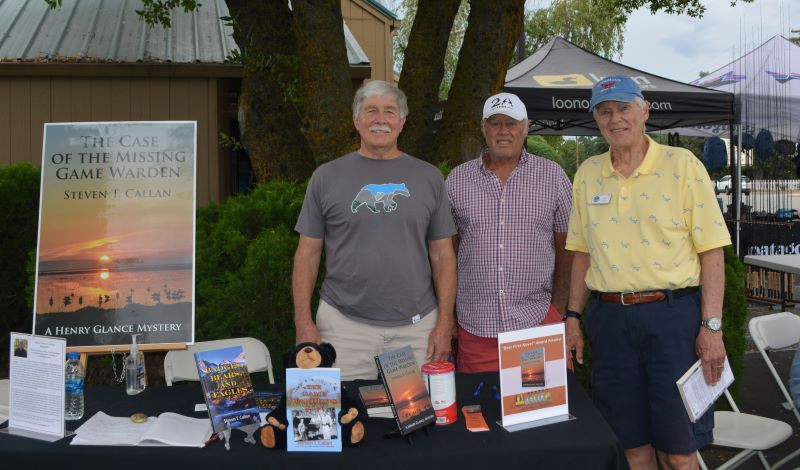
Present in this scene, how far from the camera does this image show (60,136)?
330cm

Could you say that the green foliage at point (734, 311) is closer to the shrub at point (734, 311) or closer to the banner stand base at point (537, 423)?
the shrub at point (734, 311)

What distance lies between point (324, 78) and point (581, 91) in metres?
3.96

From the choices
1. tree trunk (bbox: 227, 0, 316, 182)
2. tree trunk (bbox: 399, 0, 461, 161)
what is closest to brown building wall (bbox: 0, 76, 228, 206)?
tree trunk (bbox: 227, 0, 316, 182)

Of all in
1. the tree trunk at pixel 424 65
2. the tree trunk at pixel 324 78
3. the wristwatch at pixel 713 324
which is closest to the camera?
the wristwatch at pixel 713 324

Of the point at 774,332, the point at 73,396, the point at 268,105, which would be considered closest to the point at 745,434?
the point at 774,332

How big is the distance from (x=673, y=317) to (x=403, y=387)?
3.40 feet

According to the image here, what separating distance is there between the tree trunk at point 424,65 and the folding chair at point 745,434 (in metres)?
2.56

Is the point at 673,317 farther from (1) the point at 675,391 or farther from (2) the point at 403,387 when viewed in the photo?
(2) the point at 403,387

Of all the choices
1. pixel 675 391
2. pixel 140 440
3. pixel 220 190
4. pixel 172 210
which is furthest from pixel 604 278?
pixel 220 190

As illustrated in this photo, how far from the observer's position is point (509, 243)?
111 inches

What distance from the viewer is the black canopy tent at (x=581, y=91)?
24.1 ft

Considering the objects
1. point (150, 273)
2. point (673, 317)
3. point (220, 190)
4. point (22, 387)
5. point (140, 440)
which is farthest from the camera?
point (220, 190)

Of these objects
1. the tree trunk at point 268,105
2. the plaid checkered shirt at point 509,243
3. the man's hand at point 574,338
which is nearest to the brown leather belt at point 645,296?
the man's hand at point 574,338

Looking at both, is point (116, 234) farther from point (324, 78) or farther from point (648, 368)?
point (648, 368)
